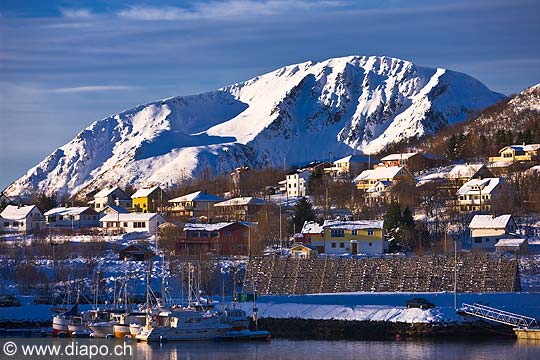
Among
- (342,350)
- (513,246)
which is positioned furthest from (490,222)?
(342,350)

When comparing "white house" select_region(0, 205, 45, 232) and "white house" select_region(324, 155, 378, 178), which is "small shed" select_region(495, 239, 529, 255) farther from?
"white house" select_region(324, 155, 378, 178)

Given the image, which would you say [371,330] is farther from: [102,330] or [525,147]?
[525,147]

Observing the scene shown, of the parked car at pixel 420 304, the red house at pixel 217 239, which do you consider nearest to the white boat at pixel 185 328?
the parked car at pixel 420 304

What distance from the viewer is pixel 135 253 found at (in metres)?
79.9

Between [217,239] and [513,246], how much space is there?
20721 mm

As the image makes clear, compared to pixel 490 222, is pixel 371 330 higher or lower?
lower

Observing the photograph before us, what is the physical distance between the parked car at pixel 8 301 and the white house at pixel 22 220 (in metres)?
38.8

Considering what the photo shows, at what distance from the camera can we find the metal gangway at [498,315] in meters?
55.1

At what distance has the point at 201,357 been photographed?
4928cm

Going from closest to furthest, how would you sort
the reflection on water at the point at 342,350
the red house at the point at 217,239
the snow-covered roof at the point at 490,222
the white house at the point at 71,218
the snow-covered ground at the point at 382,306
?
the reflection on water at the point at 342,350 < the snow-covered ground at the point at 382,306 < the snow-covered roof at the point at 490,222 < the red house at the point at 217,239 < the white house at the point at 71,218

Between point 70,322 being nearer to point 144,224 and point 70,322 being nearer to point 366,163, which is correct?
point 144,224

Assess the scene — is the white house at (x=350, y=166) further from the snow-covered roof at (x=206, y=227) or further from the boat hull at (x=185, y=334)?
the boat hull at (x=185, y=334)

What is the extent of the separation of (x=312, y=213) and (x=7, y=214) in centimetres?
3158

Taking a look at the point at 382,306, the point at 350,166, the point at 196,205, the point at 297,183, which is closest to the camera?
the point at 382,306
